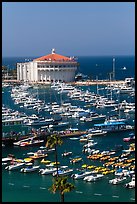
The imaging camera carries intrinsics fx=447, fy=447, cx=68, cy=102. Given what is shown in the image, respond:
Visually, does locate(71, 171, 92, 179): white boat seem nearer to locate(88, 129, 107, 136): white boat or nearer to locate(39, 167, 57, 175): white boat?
locate(39, 167, 57, 175): white boat

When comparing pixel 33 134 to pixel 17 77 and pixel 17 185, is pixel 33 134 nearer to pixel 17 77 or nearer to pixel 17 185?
pixel 17 185

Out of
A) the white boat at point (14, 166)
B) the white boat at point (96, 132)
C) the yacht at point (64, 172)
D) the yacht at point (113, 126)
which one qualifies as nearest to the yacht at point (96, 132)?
the white boat at point (96, 132)

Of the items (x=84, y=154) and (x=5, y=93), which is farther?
(x=5, y=93)

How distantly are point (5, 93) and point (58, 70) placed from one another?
7.53 meters

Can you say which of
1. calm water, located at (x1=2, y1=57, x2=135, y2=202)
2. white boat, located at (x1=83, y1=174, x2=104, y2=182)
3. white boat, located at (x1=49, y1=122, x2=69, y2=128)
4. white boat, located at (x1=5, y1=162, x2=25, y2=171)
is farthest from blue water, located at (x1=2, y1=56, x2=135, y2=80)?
white boat, located at (x1=83, y1=174, x2=104, y2=182)

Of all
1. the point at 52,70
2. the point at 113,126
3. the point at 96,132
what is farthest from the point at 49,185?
the point at 52,70

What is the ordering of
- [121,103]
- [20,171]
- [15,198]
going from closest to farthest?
[15,198] → [20,171] → [121,103]

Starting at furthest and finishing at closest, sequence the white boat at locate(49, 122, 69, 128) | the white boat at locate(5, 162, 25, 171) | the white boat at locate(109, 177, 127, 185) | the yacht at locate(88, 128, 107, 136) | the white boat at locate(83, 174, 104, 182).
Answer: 1. the white boat at locate(49, 122, 69, 128)
2. the yacht at locate(88, 128, 107, 136)
3. the white boat at locate(5, 162, 25, 171)
4. the white boat at locate(83, 174, 104, 182)
5. the white boat at locate(109, 177, 127, 185)

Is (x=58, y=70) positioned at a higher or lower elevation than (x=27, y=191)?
higher

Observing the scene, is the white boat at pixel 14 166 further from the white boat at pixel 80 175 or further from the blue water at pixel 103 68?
the blue water at pixel 103 68

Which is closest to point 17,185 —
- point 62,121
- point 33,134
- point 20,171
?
point 20,171

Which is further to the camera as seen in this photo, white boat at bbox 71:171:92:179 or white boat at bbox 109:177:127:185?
white boat at bbox 71:171:92:179

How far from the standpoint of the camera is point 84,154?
12.5m

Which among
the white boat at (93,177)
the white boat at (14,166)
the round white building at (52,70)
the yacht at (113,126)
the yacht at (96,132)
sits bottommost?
the white boat at (93,177)
